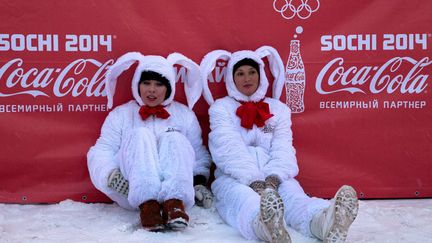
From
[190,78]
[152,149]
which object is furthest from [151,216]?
[190,78]

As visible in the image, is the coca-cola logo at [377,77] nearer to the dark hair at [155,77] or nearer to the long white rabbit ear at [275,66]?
the long white rabbit ear at [275,66]

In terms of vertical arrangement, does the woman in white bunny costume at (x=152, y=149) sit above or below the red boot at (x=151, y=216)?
above

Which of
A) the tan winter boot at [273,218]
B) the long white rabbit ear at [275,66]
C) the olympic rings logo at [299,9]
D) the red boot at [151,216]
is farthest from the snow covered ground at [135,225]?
the olympic rings logo at [299,9]

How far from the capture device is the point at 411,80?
399cm

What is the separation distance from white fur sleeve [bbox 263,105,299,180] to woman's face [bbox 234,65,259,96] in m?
0.22

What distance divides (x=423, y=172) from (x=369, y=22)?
112 centimetres

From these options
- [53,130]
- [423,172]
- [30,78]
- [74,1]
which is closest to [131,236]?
[53,130]

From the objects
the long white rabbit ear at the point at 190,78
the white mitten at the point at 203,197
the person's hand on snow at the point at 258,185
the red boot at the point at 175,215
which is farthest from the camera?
the long white rabbit ear at the point at 190,78

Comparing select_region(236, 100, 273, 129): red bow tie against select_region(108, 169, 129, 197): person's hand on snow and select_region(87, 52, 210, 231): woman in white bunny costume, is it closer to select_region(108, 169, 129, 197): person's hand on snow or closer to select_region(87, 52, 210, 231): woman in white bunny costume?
select_region(87, 52, 210, 231): woman in white bunny costume

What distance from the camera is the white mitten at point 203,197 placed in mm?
3568

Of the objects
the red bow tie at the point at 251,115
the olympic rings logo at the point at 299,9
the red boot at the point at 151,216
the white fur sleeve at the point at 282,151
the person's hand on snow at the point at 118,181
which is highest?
the olympic rings logo at the point at 299,9

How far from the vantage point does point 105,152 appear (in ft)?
11.5

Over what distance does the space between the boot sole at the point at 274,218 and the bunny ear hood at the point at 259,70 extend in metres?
1.24

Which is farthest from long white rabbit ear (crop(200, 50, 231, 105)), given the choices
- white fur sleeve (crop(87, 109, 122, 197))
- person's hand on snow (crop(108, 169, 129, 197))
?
person's hand on snow (crop(108, 169, 129, 197))
